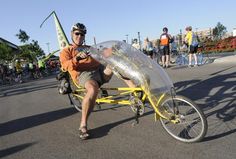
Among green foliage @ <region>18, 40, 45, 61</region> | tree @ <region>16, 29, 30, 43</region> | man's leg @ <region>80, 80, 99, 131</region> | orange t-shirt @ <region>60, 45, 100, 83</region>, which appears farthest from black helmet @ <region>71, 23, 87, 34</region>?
tree @ <region>16, 29, 30, 43</region>

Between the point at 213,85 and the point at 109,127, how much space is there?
3969 mm

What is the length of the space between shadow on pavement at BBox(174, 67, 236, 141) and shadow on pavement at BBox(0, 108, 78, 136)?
2.77 meters

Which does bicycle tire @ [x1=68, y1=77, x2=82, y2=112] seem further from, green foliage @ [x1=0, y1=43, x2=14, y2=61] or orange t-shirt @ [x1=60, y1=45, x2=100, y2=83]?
green foliage @ [x1=0, y1=43, x2=14, y2=61]

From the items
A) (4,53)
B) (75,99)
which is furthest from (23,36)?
(75,99)

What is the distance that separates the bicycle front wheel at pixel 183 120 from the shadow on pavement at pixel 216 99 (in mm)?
208

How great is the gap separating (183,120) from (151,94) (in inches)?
22.7

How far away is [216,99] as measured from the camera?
650 cm

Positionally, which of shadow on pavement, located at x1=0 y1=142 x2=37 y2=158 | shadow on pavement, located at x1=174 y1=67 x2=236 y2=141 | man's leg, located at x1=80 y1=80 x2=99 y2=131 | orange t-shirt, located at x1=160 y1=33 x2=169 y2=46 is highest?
orange t-shirt, located at x1=160 y1=33 x2=169 y2=46

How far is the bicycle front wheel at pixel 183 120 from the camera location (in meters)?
4.07

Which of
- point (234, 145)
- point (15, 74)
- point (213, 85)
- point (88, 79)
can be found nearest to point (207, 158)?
point (234, 145)

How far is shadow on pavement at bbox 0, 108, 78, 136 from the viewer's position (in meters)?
5.96

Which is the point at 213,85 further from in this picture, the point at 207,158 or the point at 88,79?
the point at 207,158

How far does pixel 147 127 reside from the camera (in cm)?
504

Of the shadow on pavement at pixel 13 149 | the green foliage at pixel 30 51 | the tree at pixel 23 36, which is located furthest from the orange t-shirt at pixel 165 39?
the tree at pixel 23 36
